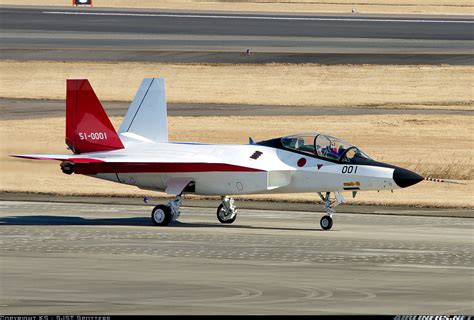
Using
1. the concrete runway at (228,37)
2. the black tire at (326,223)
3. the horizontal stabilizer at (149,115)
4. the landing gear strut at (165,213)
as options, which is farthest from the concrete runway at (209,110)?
the black tire at (326,223)

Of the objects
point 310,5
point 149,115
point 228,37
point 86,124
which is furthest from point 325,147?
point 310,5

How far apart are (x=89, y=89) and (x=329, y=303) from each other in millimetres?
20946

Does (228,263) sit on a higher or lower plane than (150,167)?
lower

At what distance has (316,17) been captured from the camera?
348 feet

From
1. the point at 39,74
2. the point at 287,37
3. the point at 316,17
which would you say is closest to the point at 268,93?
the point at 39,74

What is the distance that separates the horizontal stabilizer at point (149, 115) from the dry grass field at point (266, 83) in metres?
24.8

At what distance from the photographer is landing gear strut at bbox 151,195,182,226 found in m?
41.2

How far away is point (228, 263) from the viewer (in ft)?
105

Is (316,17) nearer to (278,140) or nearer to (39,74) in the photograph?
(39,74)

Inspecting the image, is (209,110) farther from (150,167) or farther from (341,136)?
(150,167)

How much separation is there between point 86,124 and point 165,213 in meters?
4.56

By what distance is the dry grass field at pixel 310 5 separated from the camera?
11500 cm

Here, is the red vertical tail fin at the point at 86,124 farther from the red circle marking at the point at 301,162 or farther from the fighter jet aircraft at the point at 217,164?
the red circle marking at the point at 301,162

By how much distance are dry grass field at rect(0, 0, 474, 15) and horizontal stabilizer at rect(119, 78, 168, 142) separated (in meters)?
69.2
